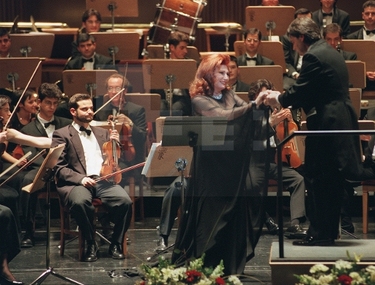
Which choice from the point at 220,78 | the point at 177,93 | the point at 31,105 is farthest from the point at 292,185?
the point at 31,105

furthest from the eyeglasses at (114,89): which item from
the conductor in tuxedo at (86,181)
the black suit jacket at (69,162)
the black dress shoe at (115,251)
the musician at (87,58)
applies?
the black dress shoe at (115,251)

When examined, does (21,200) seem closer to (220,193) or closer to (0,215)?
(0,215)

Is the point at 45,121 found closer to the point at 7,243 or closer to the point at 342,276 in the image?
the point at 7,243

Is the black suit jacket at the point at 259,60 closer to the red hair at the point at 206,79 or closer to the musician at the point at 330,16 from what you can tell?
the musician at the point at 330,16

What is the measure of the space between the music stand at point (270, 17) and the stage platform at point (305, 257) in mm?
4371

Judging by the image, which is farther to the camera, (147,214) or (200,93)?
(147,214)

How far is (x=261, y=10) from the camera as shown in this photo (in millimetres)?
9633

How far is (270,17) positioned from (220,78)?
392 cm

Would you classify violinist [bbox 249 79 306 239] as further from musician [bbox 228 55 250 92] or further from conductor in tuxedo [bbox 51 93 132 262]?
conductor in tuxedo [bbox 51 93 132 262]

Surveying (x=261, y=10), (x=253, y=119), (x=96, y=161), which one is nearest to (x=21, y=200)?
(x=96, y=161)

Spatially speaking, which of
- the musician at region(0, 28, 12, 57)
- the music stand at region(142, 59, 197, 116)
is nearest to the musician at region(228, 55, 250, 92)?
the music stand at region(142, 59, 197, 116)

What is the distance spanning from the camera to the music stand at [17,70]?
330 inches

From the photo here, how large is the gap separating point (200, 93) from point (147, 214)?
7.25 feet

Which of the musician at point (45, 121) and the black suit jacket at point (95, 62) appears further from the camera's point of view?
the black suit jacket at point (95, 62)
